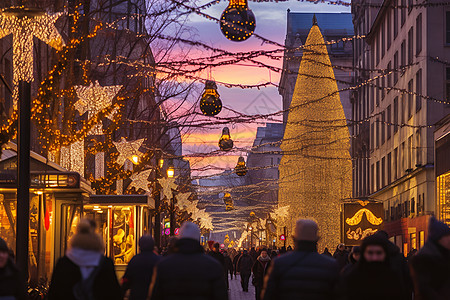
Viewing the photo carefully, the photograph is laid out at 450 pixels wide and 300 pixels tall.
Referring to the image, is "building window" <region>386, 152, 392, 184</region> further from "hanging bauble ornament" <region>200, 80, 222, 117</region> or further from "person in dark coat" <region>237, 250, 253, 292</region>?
"hanging bauble ornament" <region>200, 80, 222, 117</region>

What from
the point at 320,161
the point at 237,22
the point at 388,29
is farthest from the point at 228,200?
the point at 237,22

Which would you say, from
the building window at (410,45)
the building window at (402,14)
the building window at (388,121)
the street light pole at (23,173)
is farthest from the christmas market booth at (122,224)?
the building window at (388,121)

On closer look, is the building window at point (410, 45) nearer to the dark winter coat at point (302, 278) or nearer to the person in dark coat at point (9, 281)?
the dark winter coat at point (302, 278)

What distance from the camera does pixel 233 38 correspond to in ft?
60.8

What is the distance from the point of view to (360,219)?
138 ft

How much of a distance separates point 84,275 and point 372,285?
2.77 metres

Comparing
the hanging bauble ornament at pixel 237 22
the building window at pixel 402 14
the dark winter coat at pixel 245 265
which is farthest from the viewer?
the building window at pixel 402 14

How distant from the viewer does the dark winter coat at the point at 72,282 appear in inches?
370

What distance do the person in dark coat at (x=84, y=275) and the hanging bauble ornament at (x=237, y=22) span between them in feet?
31.1

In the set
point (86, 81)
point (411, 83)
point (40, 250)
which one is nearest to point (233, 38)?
point (40, 250)

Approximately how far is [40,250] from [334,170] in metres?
28.6

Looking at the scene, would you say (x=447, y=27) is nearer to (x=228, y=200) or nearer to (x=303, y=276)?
(x=228, y=200)

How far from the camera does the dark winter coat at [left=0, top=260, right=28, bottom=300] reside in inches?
371

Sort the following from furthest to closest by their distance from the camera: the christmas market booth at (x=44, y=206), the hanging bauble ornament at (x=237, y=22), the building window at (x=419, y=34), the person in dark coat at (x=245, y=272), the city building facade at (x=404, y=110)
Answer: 1. the building window at (x=419, y=34)
2. the city building facade at (x=404, y=110)
3. the person in dark coat at (x=245, y=272)
4. the christmas market booth at (x=44, y=206)
5. the hanging bauble ornament at (x=237, y=22)
